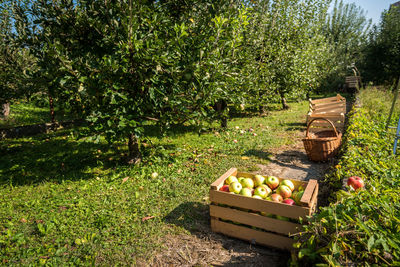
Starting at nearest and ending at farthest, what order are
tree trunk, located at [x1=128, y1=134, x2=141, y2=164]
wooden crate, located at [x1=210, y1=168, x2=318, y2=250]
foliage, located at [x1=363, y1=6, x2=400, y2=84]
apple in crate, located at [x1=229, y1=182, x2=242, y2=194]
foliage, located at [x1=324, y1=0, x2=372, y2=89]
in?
wooden crate, located at [x1=210, y1=168, x2=318, y2=250]
apple in crate, located at [x1=229, y1=182, x2=242, y2=194]
tree trunk, located at [x1=128, y1=134, x2=141, y2=164]
foliage, located at [x1=363, y1=6, x2=400, y2=84]
foliage, located at [x1=324, y1=0, x2=372, y2=89]

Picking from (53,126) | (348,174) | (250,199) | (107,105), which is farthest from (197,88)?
(53,126)

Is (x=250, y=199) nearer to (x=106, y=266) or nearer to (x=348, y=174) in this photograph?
(x=348, y=174)

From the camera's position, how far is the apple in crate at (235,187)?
287 cm

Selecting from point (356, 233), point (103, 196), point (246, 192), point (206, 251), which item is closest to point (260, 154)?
point (246, 192)

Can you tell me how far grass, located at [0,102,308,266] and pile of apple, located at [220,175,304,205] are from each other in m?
0.76

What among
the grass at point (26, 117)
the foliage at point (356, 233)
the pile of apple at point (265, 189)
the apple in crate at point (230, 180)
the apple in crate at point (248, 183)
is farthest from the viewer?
the grass at point (26, 117)

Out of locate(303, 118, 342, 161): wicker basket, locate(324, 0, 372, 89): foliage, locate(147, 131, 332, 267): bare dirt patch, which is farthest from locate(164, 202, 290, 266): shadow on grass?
locate(324, 0, 372, 89): foliage

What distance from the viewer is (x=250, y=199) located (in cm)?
264

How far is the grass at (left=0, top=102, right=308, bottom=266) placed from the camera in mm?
2779

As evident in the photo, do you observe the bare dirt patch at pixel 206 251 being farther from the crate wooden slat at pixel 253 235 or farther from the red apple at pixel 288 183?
the red apple at pixel 288 183

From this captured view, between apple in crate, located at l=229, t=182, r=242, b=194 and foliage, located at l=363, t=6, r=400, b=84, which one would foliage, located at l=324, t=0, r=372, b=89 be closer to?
foliage, located at l=363, t=6, r=400, b=84

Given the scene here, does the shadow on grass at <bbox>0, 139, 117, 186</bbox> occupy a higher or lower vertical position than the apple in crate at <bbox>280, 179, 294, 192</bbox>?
lower

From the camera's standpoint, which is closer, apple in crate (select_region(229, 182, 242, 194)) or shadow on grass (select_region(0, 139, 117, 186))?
apple in crate (select_region(229, 182, 242, 194))

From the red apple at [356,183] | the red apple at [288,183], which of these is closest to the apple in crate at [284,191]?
the red apple at [288,183]
